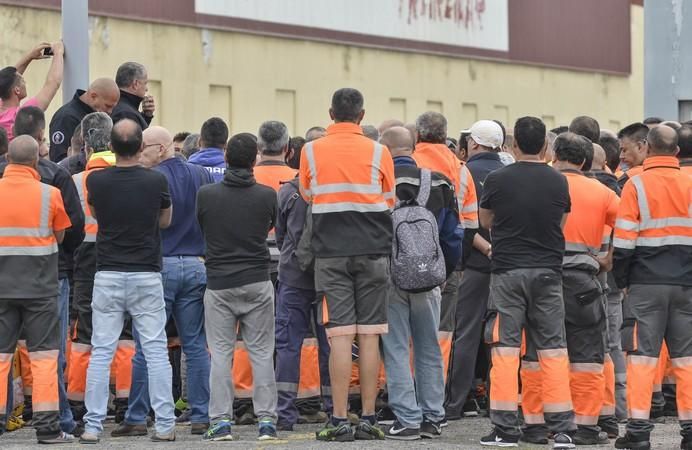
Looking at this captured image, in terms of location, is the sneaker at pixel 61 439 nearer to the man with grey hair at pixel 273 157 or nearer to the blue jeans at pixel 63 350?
the blue jeans at pixel 63 350

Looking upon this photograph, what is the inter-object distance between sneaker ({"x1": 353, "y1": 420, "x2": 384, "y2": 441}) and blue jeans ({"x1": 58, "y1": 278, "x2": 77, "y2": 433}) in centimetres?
195

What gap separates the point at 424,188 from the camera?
40.1 ft

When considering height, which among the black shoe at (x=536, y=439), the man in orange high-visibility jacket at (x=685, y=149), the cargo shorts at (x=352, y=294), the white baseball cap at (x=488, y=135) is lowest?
the black shoe at (x=536, y=439)

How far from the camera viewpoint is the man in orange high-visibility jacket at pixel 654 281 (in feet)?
37.7

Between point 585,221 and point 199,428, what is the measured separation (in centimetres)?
307

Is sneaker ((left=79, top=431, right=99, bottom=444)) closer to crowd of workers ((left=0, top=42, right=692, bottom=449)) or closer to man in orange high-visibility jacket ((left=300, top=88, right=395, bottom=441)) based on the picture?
crowd of workers ((left=0, top=42, right=692, bottom=449))

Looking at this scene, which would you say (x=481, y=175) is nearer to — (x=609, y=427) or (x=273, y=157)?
(x=273, y=157)

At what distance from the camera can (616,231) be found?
11695 millimetres

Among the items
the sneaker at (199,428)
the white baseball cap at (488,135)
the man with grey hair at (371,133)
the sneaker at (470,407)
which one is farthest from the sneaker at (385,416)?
the man with grey hair at (371,133)

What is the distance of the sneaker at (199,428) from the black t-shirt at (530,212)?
243cm

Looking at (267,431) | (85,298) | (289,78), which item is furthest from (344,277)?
(289,78)

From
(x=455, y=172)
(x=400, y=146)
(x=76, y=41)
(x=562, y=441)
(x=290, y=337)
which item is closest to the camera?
(x=562, y=441)

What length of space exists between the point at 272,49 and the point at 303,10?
165cm

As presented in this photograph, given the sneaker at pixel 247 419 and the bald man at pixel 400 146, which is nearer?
the bald man at pixel 400 146
